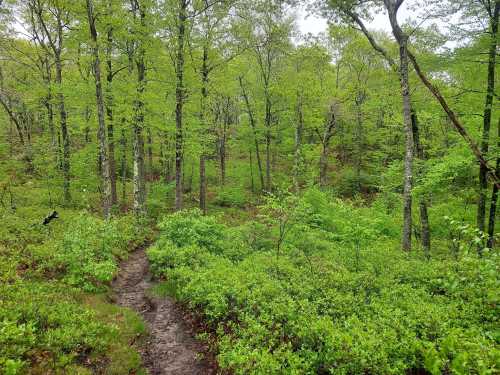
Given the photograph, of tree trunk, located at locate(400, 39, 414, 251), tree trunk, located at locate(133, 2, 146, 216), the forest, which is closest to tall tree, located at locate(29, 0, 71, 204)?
the forest

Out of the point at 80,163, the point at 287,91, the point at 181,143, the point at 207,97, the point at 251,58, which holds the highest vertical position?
the point at 251,58

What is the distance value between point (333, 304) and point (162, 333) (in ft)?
13.2

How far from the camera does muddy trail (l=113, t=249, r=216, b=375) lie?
589 cm

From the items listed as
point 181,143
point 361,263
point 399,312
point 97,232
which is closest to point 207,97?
point 181,143

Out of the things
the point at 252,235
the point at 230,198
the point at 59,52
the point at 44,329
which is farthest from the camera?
the point at 230,198

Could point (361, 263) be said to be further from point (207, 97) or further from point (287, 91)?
point (287, 91)

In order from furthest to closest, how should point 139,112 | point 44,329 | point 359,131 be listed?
point 359,131 < point 139,112 < point 44,329

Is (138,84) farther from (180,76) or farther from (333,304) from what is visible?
(333,304)

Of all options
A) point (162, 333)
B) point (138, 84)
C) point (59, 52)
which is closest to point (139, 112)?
point (138, 84)

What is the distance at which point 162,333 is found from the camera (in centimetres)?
709

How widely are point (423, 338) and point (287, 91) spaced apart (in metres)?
20.8

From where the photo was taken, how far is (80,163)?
56.7 feet

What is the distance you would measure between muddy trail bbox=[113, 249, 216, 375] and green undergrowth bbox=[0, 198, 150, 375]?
36cm

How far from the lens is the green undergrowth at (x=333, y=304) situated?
450 cm
